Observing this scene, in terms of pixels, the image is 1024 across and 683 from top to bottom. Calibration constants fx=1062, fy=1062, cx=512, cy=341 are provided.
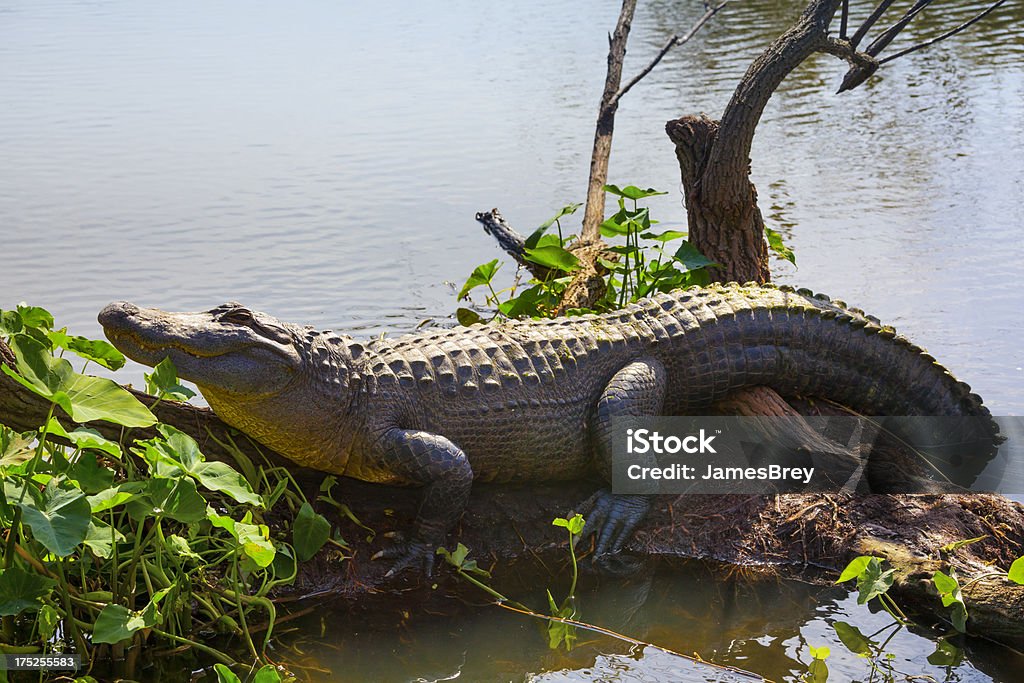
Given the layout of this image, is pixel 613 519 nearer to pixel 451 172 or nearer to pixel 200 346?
pixel 200 346

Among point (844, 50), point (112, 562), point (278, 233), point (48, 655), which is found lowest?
point (48, 655)

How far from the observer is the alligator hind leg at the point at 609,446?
4.21m

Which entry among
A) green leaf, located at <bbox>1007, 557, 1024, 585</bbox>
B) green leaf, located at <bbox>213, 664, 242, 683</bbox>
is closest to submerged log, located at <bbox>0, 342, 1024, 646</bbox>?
green leaf, located at <bbox>1007, 557, 1024, 585</bbox>

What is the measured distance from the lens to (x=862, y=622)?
148 inches

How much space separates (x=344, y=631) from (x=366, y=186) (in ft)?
21.9

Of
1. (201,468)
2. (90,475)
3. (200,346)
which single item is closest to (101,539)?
(90,475)

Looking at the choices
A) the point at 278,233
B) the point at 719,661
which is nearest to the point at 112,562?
the point at 719,661

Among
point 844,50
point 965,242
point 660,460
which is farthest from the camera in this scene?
point 965,242

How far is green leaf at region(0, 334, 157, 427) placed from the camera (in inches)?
118

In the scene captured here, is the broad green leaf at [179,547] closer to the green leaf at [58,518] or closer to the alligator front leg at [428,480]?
the green leaf at [58,518]

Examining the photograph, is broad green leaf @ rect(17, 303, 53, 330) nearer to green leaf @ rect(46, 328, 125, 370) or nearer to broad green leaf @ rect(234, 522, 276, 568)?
green leaf @ rect(46, 328, 125, 370)

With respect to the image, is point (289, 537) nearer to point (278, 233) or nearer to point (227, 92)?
point (278, 233)

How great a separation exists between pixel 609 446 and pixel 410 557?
91cm

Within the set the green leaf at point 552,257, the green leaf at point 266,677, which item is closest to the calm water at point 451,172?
the green leaf at point 266,677
